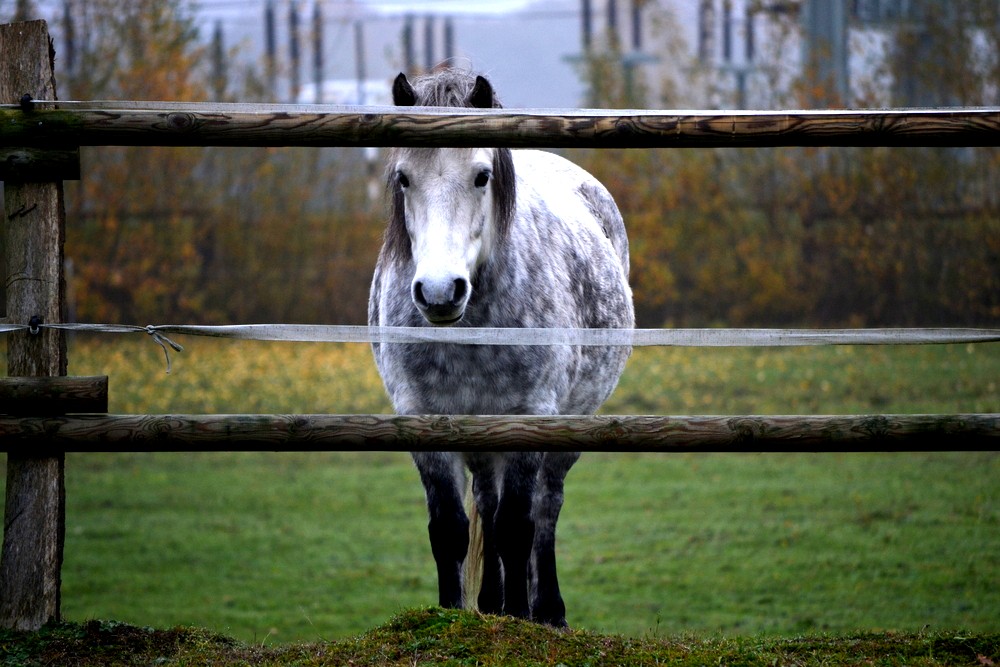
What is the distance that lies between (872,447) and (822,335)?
1.16 feet

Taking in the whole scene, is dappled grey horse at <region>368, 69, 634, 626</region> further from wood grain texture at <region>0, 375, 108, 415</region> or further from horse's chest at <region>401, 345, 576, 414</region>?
wood grain texture at <region>0, 375, 108, 415</region>

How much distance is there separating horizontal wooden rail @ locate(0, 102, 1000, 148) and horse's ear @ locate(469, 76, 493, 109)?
0.32 meters

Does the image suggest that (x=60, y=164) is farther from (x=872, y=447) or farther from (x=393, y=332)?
(x=872, y=447)

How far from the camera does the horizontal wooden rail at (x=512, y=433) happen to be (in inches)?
119

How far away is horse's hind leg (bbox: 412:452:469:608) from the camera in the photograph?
3.82 m

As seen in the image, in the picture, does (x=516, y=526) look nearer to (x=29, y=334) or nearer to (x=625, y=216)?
(x=29, y=334)

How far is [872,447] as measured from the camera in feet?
9.91

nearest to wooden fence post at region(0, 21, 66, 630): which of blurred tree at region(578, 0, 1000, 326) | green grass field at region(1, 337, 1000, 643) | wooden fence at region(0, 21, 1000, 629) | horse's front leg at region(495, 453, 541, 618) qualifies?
wooden fence at region(0, 21, 1000, 629)

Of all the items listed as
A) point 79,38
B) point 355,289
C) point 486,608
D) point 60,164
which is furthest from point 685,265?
point 60,164

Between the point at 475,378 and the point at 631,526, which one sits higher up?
the point at 475,378

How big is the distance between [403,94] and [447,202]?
420mm

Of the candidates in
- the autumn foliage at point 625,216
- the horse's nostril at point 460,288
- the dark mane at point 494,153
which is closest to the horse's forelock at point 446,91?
the dark mane at point 494,153

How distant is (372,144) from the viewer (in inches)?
121

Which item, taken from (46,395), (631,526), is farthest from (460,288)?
(631,526)
